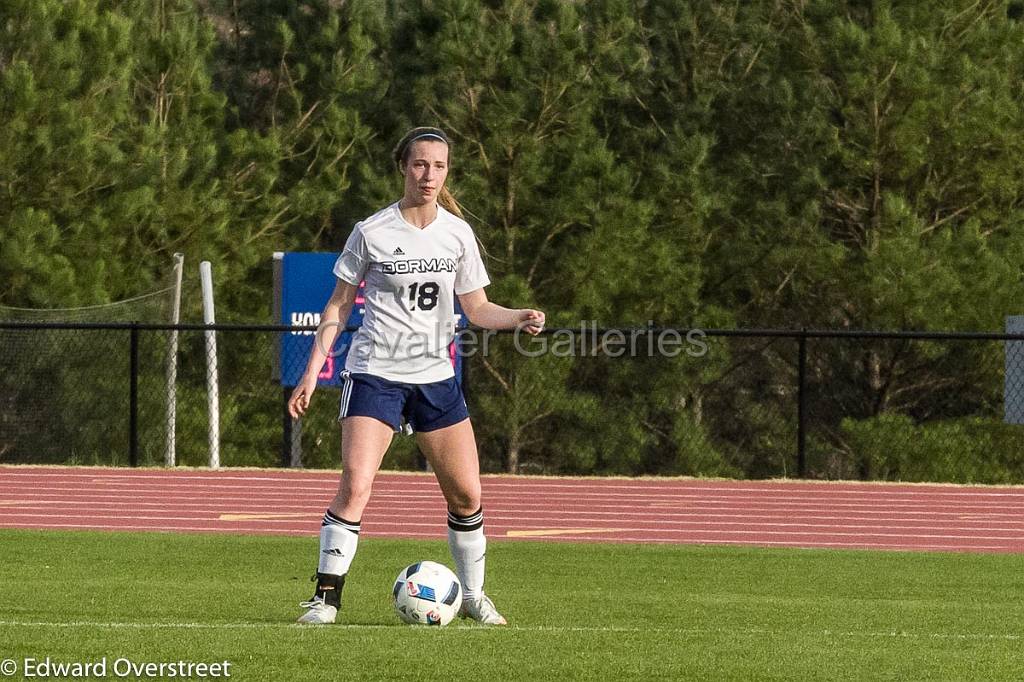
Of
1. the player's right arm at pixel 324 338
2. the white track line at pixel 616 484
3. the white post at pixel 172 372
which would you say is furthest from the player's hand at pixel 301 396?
the white post at pixel 172 372

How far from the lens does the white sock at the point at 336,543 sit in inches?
293

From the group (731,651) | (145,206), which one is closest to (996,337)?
(145,206)

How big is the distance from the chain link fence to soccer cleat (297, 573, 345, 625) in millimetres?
15296

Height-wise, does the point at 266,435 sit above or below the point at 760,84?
below

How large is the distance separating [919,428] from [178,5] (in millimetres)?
12602

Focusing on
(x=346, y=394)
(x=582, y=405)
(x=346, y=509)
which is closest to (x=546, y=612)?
(x=346, y=509)

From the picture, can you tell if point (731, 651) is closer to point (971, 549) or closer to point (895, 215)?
point (971, 549)

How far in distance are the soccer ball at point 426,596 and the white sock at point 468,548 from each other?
16 cm

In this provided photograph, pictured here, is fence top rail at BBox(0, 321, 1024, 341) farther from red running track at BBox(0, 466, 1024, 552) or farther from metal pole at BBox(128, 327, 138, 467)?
red running track at BBox(0, 466, 1024, 552)

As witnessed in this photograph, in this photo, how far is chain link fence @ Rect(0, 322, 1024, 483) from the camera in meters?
24.0

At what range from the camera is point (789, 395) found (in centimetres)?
2827

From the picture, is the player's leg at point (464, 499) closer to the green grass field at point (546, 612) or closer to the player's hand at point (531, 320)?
the green grass field at point (546, 612)

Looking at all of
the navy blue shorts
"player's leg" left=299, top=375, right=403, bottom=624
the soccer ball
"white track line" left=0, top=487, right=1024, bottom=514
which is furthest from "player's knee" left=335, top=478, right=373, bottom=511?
"white track line" left=0, top=487, right=1024, bottom=514

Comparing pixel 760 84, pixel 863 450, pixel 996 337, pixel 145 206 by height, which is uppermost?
pixel 760 84
